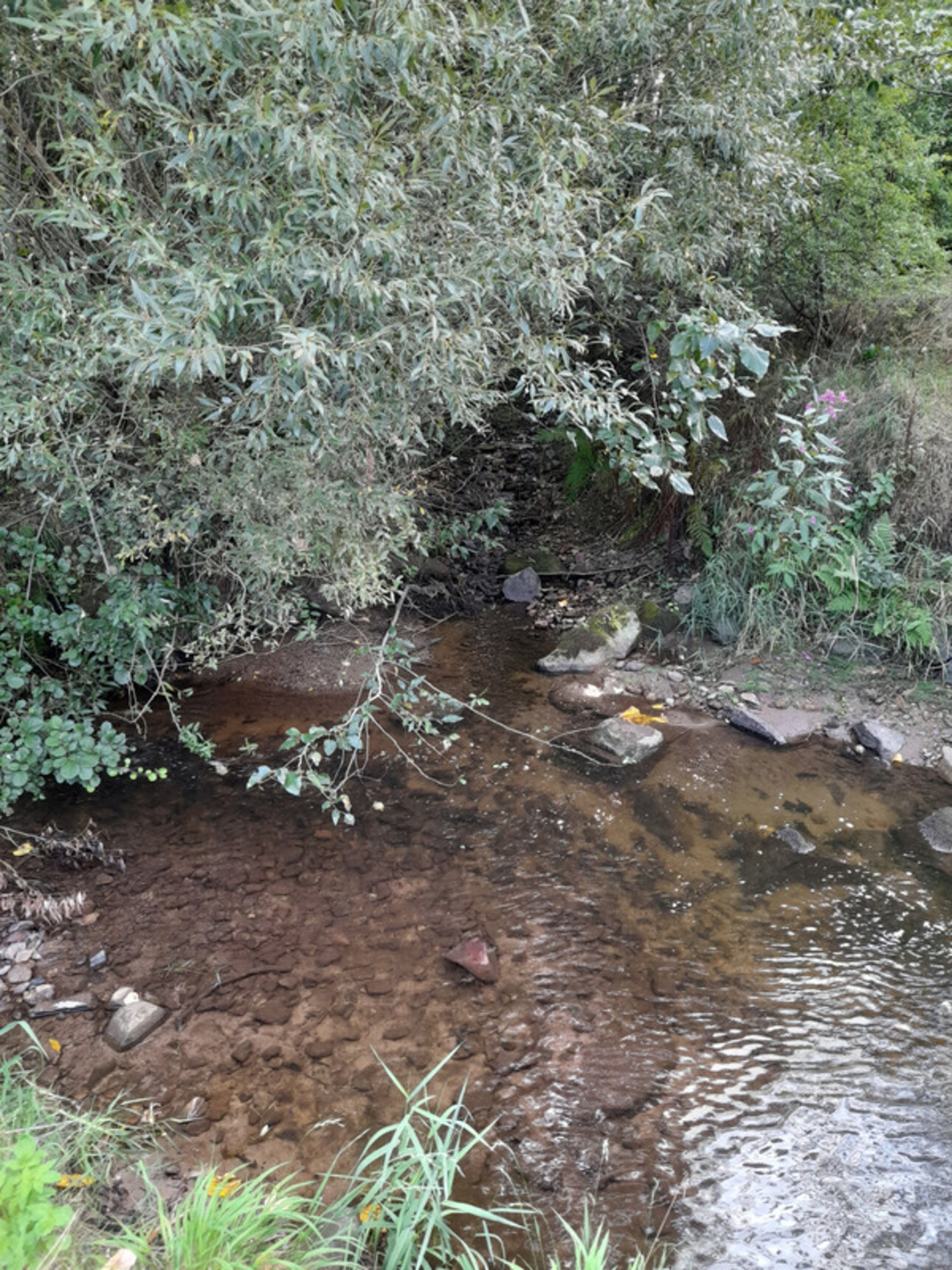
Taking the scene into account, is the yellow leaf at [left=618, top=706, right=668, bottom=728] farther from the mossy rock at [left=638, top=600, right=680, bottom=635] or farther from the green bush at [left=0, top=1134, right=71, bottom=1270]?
the green bush at [left=0, top=1134, right=71, bottom=1270]

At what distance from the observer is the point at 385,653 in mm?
4113

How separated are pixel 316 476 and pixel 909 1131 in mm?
3559

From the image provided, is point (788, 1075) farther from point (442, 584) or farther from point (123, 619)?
point (442, 584)

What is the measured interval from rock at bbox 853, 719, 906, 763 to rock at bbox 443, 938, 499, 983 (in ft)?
9.26

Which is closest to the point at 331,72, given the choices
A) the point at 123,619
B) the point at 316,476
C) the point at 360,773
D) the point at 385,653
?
the point at 316,476

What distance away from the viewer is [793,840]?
4059mm

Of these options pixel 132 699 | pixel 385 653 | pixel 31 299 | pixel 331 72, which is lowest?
pixel 132 699

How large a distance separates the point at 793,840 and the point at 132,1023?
316 centimetres

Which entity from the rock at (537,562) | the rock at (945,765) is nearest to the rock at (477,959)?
the rock at (945,765)

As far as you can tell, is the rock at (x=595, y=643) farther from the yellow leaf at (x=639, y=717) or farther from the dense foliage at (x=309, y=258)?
the dense foliage at (x=309, y=258)

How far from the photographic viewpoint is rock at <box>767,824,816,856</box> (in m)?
4.01

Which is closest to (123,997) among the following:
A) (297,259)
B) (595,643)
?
(297,259)

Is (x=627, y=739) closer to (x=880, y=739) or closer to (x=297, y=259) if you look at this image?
(x=880, y=739)

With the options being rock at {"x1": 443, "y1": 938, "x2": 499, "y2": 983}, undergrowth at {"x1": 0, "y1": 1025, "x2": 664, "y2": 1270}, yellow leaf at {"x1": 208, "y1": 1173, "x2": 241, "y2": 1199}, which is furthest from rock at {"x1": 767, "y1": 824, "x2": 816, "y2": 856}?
yellow leaf at {"x1": 208, "y1": 1173, "x2": 241, "y2": 1199}
